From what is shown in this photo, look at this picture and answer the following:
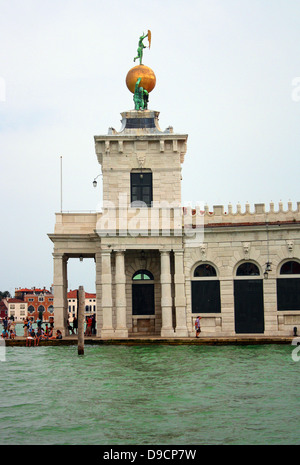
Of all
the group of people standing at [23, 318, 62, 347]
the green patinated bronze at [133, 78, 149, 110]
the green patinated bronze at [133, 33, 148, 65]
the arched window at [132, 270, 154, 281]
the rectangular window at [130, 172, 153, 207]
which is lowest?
the group of people standing at [23, 318, 62, 347]

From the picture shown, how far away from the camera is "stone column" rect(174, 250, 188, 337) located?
39.4 meters

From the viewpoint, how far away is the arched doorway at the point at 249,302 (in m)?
39.2

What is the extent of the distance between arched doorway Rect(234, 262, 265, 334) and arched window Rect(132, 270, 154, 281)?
5.09 m

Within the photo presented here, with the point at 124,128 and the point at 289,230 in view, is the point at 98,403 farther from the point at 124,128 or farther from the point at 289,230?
the point at 124,128

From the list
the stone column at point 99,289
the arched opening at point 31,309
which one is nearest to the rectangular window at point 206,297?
the stone column at point 99,289

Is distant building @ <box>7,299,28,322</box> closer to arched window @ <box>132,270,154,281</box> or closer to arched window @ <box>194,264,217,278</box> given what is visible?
arched window @ <box>132,270,154,281</box>

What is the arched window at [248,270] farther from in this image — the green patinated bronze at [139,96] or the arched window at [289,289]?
the green patinated bronze at [139,96]

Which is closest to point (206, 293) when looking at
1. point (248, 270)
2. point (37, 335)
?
point (248, 270)

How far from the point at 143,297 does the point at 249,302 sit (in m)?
6.07

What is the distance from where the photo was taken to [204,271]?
1577 inches

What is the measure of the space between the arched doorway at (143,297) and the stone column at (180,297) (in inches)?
89.0

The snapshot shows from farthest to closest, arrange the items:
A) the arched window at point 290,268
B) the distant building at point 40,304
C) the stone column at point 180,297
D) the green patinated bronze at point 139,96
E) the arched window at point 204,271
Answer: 1. the distant building at point 40,304
2. the green patinated bronze at point 139,96
3. the arched window at point 204,271
4. the stone column at point 180,297
5. the arched window at point 290,268

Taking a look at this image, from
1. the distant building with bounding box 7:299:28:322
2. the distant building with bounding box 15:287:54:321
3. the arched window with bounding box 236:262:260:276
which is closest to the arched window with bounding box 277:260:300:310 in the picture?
the arched window with bounding box 236:262:260:276

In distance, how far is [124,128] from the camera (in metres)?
42.2
